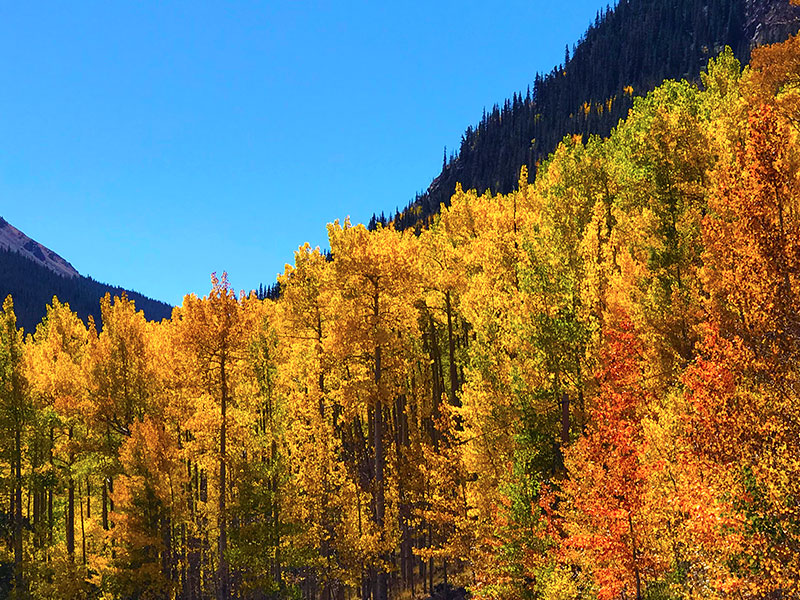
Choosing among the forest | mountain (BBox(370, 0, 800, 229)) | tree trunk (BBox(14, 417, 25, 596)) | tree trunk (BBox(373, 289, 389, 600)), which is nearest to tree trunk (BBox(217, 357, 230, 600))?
the forest

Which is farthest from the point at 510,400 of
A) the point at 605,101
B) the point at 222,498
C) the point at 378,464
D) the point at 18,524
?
the point at 605,101

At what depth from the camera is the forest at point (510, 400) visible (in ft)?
39.4

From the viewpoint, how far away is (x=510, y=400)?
1972cm

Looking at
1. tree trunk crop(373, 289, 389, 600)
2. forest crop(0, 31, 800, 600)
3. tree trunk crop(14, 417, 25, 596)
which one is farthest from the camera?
tree trunk crop(14, 417, 25, 596)

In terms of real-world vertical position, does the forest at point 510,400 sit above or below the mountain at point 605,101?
below

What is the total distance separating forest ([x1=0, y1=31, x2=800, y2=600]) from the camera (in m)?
12.0

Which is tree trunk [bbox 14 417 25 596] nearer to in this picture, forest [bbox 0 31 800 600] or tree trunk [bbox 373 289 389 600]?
forest [bbox 0 31 800 600]

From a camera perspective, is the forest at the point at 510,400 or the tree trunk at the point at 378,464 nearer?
the forest at the point at 510,400

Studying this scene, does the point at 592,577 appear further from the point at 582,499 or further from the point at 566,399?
the point at 566,399

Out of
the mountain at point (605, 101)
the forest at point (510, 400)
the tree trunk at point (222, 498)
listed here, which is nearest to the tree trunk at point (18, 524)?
the forest at point (510, 400)

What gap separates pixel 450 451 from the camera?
25188mm

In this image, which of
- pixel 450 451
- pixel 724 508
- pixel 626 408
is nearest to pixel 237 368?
pixel 450 451

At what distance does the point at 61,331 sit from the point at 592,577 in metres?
46.2

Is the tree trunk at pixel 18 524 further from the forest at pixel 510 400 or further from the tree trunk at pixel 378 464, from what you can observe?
the tree trunk at pixel 378 464
